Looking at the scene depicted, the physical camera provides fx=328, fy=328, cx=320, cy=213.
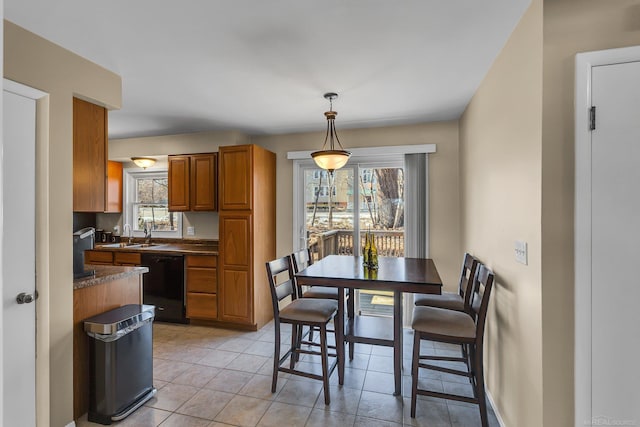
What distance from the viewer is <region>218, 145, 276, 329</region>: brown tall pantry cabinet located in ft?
12.8

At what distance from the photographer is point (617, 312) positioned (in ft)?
5.00

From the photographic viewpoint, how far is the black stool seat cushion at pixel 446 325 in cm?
225

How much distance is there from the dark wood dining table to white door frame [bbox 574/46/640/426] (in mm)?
864

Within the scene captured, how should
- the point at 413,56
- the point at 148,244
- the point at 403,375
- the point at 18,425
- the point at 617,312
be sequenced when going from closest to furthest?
the point at 617,312
the point at 18,425
the point at 413,56
the point at 403,375
the point at 148,244

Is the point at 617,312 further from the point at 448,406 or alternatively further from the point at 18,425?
the point at 18,425

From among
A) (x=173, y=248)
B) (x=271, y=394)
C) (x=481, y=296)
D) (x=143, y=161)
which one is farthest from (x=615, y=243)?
(x=143, y=161)

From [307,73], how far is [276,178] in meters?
2.10

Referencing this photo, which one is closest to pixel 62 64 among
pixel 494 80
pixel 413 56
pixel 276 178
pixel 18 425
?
pixel 18 425

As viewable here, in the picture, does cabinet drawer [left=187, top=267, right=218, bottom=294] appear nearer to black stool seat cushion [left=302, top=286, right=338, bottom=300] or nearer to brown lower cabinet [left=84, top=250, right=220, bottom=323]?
brown lower cabinet [left=84, top=250, right=220, bottom=323]

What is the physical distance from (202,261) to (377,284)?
2480mm

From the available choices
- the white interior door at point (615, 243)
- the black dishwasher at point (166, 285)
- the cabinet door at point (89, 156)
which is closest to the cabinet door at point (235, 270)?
the black dishwasher at point (166, 285)

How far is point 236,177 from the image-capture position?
3934mm

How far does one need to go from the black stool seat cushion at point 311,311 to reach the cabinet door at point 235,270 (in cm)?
130

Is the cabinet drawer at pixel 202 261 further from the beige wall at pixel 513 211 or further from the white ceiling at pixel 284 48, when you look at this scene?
the beige wall at pixel 513 211
